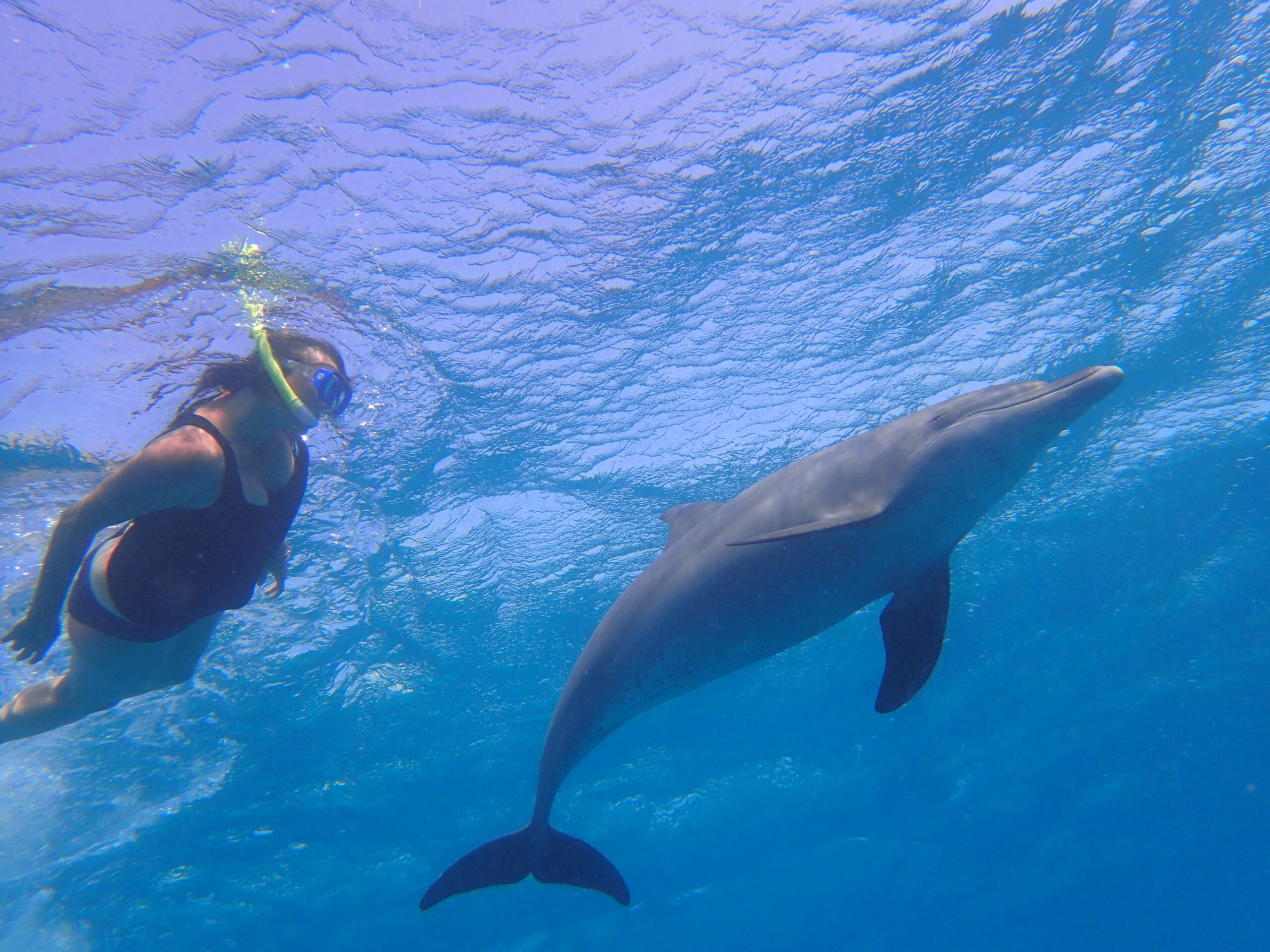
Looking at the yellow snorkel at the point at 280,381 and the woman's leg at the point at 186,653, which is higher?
the yellow snorkel at the point at 280,381

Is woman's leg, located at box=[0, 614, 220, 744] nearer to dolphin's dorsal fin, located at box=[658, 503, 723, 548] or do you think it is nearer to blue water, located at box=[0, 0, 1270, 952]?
dolphin's dorsal fin, located at box=[658, 503, 723, 548]

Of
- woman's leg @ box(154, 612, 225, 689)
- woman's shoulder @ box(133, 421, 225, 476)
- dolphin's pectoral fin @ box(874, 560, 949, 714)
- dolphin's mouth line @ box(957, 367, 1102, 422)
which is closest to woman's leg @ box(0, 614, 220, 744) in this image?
woman's leg @ box(154, 612, 225, 689)

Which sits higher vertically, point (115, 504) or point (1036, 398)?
point (115, 504)

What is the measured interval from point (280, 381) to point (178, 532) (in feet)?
3.52

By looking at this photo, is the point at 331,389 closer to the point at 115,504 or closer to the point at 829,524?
the point at 115,504

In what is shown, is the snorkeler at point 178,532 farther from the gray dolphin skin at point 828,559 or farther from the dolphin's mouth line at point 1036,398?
the dolphin's mouth line at point 1036,398

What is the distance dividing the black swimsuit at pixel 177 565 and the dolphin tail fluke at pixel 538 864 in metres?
3.05

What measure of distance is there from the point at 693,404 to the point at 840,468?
8.08 meters

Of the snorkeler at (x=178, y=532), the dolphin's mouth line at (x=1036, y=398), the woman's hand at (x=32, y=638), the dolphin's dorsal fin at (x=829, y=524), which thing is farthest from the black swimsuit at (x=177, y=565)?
the dolphin's mouth line at (x=1036, y=398)

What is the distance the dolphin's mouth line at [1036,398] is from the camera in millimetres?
3471

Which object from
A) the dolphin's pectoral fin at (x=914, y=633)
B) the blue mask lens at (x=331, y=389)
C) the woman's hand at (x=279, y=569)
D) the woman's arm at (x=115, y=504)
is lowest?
the dolphin's pectoral fin at (x=914, y=633)

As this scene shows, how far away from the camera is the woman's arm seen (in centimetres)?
344

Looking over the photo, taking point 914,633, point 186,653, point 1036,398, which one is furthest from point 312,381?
point 1036,398

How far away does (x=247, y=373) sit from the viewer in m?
4.30
